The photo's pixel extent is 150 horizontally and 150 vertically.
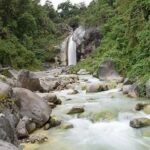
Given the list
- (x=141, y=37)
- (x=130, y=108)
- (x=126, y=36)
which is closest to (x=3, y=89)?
(x=130, y=108)

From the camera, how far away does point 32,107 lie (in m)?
11.0

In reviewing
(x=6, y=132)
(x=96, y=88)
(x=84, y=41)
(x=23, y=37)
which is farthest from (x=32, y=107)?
(x=84, y=41)

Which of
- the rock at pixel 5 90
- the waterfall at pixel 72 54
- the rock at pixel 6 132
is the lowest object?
the waterfall at pixel 72 54

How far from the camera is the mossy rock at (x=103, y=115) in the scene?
36.4 ft

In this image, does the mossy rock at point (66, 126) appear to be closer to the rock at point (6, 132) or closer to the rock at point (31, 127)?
the rock at point (31, 127)

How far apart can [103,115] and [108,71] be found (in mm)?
10518

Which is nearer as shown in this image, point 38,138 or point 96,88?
point 38,138

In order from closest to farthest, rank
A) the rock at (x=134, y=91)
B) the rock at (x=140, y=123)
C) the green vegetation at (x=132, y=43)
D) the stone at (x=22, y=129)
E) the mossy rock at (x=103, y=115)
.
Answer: the stone at (x=22, y=129)
the rock at (x=140, y=123)
the mossy rock at (x=103, y=115)
the rock at (x=134, y=91)
the green vegetation at (x=132, y=43)

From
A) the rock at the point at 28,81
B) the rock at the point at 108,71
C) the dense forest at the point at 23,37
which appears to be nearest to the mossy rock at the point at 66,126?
the rock at the point at 28,81

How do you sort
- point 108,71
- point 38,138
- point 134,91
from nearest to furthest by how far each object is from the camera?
point 38,138 < point 134,91 < point 108,71

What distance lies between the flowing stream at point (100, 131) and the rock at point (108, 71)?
293 inches

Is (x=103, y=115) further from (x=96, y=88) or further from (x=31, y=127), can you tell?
(x=96, y=88)

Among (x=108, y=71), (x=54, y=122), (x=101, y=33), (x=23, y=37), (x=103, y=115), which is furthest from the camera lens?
(x=23, y=37)

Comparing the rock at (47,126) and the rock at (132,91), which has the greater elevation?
the rock at (132,91)
